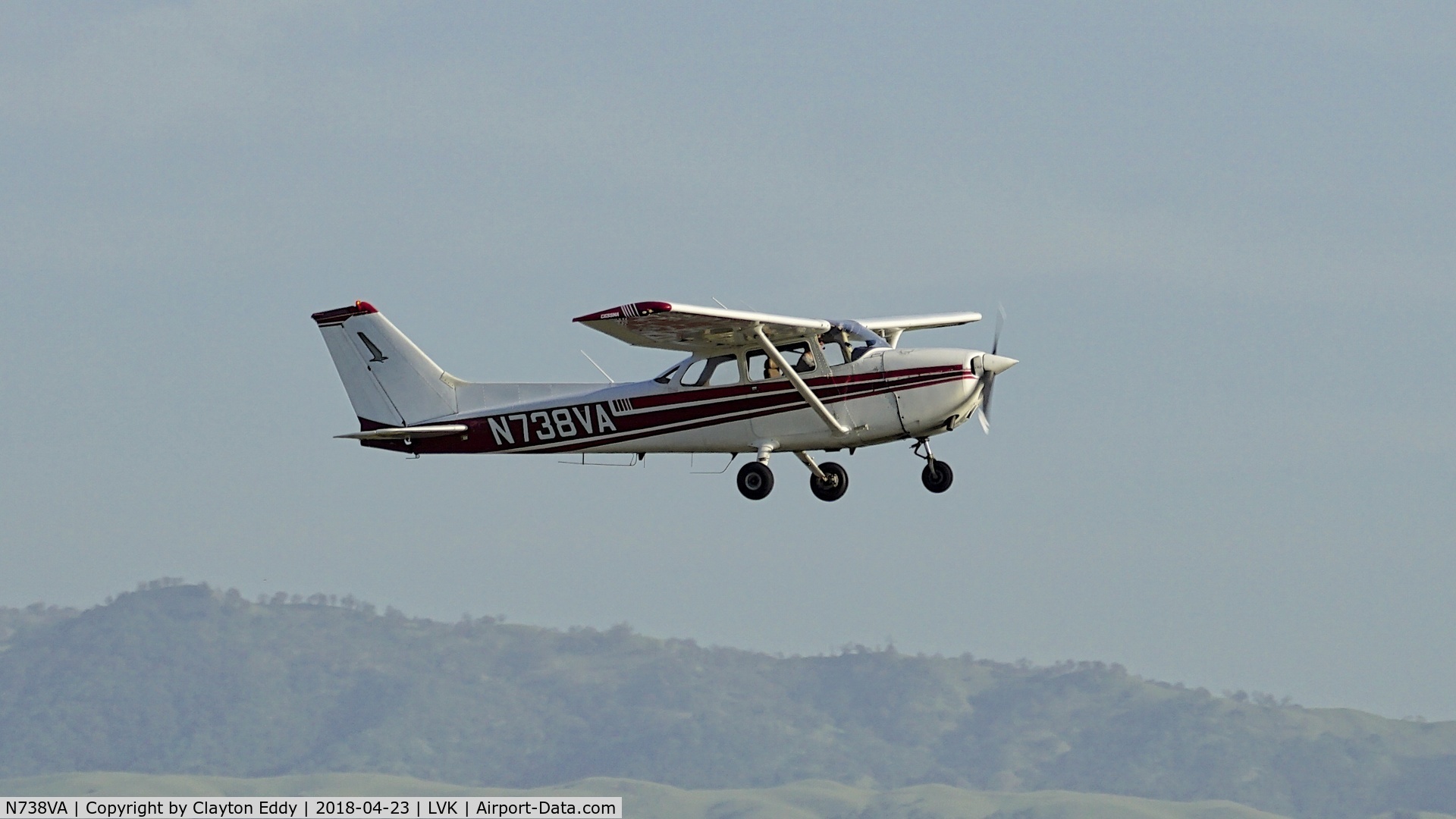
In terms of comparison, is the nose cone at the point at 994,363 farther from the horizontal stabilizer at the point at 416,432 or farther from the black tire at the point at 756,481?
the horizontal stabilizer at the point at 416,432

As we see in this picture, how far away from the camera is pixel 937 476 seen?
3256 centimetres

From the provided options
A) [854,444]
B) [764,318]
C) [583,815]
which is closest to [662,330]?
[764,318]

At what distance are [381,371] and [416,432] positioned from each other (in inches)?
78.6

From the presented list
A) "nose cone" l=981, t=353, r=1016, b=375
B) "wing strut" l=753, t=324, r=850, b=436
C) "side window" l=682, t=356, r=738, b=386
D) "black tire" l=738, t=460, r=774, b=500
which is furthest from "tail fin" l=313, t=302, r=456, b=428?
"nose cone" l=981, t=353, r=1016, b=375

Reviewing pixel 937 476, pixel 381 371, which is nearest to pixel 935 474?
pixel 937 476

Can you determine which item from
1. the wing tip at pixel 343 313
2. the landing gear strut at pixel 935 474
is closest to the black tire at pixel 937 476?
the landing gear strut at pixel 935 474

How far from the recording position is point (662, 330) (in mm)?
30953

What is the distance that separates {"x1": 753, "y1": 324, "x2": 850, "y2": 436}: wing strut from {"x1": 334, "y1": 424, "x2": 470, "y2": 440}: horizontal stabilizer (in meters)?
→ 6.40

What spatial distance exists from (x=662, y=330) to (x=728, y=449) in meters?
2.96

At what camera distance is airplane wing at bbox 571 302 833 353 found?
96.4ft

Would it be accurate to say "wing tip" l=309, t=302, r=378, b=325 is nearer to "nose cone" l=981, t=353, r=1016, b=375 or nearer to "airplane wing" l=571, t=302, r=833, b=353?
"airplane wing" l=571, t=302, r=833, b=353

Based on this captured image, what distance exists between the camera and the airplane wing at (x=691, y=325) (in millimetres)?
29391

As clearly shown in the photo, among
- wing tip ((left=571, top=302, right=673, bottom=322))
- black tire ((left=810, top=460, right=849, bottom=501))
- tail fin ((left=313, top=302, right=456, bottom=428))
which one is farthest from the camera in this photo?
tail fin ((left=313, top=302, right=456, bottom=428))

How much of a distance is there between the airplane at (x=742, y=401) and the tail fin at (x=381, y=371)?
233 mm
